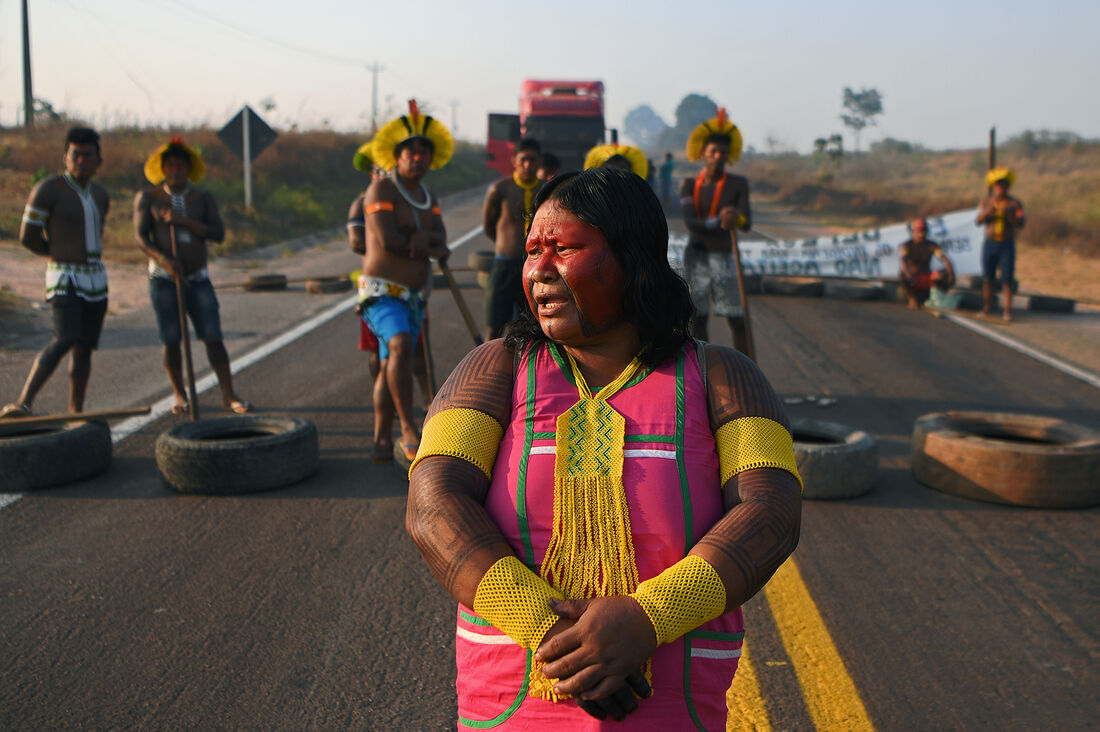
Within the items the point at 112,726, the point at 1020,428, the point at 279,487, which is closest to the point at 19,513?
the point at 279,487

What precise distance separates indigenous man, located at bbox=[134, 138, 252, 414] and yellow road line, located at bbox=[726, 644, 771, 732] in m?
5.11

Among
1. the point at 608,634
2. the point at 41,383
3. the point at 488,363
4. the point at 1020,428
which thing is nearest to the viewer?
the point at 608,634

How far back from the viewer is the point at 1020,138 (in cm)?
7394

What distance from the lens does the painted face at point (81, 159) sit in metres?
7.28

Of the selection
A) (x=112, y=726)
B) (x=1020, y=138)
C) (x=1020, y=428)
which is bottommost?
(x=112, y=726)

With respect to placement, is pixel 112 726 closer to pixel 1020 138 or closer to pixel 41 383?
pixel 41 383

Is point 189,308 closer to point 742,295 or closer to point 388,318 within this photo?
point 388,318

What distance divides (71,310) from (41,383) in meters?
0.56

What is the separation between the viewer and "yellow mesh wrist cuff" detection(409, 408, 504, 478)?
6.80 ft

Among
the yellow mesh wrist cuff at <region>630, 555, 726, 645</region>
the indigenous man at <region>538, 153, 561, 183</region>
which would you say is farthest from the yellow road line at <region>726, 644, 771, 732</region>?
the indigenous man at <region>538, 153, 561, 183</region>

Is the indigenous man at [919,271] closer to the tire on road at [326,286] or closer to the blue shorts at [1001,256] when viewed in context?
the blue shorts at [1001,256]

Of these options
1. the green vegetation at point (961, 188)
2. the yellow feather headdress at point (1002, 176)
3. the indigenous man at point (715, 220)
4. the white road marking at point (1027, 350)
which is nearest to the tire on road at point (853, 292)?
the white road marking at point (1027, 350)

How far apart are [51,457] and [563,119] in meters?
28.1

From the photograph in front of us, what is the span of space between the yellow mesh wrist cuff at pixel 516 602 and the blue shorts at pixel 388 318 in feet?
15.2
